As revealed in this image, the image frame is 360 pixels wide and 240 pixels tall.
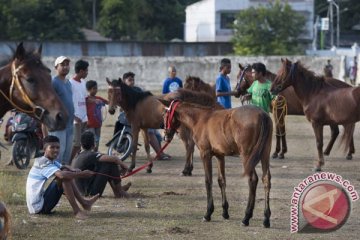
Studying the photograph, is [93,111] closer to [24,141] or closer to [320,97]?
[24,141]

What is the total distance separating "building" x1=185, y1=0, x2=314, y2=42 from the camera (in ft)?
222

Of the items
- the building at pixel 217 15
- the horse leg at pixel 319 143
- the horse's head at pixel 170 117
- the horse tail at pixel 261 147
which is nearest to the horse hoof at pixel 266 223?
the horse tail at pixel 261 147

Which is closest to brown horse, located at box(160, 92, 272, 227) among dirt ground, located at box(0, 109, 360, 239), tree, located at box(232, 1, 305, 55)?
dirt ground, located at box(0, 109, 360, 239)

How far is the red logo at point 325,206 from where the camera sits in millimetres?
9711

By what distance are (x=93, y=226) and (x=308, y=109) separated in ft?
23.3

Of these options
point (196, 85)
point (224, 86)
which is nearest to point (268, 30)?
point (224, 86)

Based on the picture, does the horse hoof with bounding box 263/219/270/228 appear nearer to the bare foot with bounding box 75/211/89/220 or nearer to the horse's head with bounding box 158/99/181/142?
the horse's head with bounding box 158/99/181/142

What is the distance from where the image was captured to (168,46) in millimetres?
52156

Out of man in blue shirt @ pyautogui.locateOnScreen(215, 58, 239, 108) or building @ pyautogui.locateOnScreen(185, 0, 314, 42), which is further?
building @ pyautogui.locateOnScreen(185, 0, 314, 42)

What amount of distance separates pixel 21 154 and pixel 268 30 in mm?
46655

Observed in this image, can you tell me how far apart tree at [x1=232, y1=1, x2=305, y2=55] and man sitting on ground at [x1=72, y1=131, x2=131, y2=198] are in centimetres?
4805

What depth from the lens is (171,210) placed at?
1134 cm

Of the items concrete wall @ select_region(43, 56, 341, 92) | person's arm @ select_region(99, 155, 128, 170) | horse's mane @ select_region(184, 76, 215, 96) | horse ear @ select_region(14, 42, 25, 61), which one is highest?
horse ear @ select_region(14, 42, 25, 61)

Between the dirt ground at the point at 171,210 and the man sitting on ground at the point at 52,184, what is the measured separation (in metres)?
0.14
